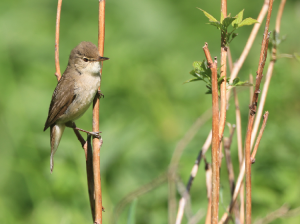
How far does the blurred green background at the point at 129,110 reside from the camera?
11.3ft

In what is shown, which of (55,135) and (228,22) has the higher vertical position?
(228,22)

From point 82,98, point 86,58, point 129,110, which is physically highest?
point 86,58

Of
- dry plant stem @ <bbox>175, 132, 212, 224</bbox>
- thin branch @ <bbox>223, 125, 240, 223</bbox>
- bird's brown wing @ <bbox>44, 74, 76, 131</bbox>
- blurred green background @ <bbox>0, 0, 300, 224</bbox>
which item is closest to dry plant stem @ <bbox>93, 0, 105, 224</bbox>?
dry plant stem @ <bbox>175, 132, 212, 224</bbox>

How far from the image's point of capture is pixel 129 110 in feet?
15.2

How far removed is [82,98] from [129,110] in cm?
173

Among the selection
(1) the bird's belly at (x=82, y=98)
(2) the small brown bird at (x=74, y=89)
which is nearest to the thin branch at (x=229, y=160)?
(1) the bird's belly at (x=82, y=98)

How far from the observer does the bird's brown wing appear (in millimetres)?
3195

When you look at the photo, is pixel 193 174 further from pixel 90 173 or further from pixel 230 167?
pixel 90 173

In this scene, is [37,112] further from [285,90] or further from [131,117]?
[285,90]

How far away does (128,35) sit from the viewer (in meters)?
6.12

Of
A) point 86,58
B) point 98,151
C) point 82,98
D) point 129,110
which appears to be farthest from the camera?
point 129,110

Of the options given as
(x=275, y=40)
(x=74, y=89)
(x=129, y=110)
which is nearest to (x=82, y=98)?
(x=74, y=89)

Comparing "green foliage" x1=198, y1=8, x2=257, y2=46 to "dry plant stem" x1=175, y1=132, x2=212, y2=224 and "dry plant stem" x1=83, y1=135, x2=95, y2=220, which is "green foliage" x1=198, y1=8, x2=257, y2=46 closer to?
"dry plant stem" x1=175, y1=132, x2=212, y2=224

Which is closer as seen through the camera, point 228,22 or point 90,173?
point 228,22
